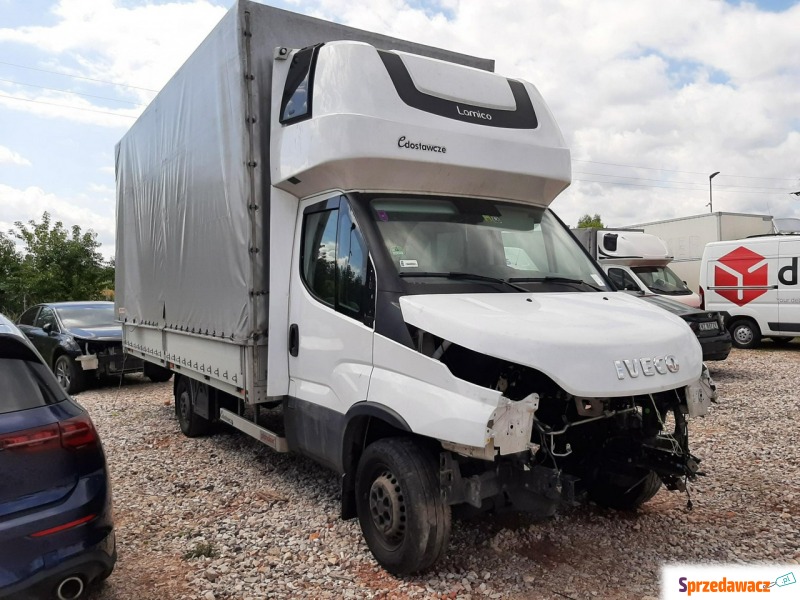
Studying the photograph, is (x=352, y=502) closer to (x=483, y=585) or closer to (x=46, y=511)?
(x=483, y=585)

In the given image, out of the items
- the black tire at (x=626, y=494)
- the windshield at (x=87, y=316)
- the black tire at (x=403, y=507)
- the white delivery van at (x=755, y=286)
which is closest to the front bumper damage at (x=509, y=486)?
the black tire at (x=403, y=507)

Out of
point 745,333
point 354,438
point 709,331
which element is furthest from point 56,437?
point 745,333

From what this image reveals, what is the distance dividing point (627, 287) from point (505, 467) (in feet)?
33.3

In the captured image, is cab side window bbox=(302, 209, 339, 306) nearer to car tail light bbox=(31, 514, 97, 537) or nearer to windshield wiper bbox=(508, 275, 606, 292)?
windshield wiper bbox=(508, 275, 606, 292)

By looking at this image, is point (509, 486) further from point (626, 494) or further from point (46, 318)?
point (46, 318)

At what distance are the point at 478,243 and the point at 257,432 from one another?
2.67m

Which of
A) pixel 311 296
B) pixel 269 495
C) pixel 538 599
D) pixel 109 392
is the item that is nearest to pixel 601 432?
pixel 538 599

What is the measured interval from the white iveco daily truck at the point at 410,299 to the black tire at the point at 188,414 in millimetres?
1331

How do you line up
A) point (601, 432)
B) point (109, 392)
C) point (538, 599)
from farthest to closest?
point (109, 392), point (601, 432), point (538, 599)

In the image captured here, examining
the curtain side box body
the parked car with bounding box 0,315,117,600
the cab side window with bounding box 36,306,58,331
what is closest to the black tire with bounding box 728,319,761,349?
the curtain side box body

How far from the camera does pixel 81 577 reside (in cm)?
297

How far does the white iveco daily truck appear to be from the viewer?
340 cm

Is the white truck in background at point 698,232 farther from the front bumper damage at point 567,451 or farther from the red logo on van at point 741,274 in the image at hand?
the front bumper damage at point 567,451

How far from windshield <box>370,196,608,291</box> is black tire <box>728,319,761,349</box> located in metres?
11.6
